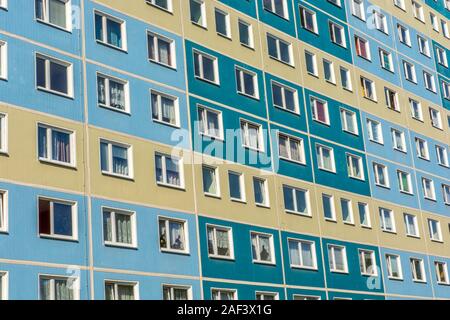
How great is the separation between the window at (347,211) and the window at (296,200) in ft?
Result: 11.8

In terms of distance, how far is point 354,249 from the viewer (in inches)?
1844

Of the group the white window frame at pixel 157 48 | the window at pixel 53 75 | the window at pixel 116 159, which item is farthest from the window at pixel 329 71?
the window at pixel 53 75

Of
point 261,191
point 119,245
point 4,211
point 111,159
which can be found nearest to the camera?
point 4,211

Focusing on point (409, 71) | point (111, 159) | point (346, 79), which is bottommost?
point (111, 159)

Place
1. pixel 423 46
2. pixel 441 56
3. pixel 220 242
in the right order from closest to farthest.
A: pixel 220 242
pixel 423 46
pixel 441 56

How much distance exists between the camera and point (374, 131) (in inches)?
2108

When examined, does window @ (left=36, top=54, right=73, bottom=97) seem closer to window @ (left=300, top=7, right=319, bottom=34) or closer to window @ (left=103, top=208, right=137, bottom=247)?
window @ (left=103, top=208, right=137, bottom=247)

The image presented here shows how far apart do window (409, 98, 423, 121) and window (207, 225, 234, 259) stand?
81.7 ft

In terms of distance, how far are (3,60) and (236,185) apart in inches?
541

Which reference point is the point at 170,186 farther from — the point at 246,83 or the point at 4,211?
the point at 246,83

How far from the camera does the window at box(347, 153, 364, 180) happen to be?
1954 inches

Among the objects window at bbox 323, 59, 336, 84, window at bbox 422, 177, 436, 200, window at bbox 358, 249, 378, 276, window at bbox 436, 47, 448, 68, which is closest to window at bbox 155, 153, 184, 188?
window at bbox 358, 249, 378, 276

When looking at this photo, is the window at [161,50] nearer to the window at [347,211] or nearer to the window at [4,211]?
the window at [4,211]

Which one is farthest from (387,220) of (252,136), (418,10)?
(418,10)
